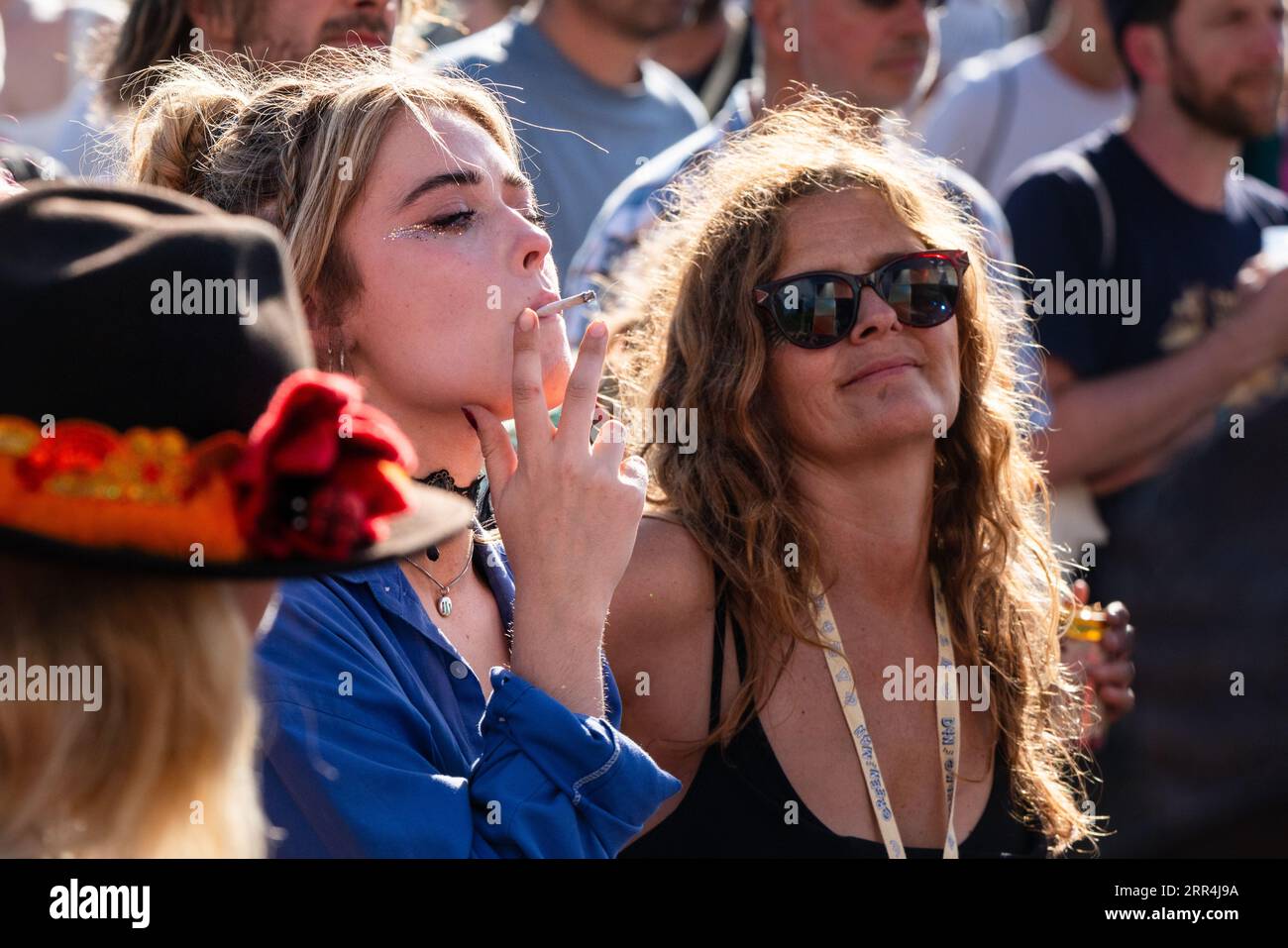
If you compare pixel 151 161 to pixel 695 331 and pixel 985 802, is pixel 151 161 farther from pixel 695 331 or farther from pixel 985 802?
pixel 985 802

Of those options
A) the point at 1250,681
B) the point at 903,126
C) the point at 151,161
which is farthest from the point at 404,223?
the point at 903,126

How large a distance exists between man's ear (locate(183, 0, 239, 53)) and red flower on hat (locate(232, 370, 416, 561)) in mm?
2143

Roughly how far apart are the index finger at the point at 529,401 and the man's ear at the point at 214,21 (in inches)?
60.1

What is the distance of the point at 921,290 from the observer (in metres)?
2.88

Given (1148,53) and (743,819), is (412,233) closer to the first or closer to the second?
(743,819)

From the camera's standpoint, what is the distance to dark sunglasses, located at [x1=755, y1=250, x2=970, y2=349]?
9.35ft

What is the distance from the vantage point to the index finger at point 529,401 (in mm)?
2223

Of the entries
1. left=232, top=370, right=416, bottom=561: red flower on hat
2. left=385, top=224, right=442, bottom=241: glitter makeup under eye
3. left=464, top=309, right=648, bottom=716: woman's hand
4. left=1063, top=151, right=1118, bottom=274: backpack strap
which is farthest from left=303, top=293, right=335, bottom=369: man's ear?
left=1063, top=151, right=1118, bottom=274: backpack strap

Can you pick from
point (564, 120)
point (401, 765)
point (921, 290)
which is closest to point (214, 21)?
point (564, 120)

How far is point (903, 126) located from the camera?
4.11 meters

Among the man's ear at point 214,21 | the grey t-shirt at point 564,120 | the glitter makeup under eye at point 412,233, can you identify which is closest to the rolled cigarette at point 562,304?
the glitter makeup under eye at point 412,233

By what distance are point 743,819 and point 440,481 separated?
2.43 feet

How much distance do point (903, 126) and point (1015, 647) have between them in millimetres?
1657

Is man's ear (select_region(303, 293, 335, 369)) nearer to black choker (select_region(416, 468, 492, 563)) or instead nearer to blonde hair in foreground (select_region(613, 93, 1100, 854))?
black choker (select_region(416, 468, 492, 563))
